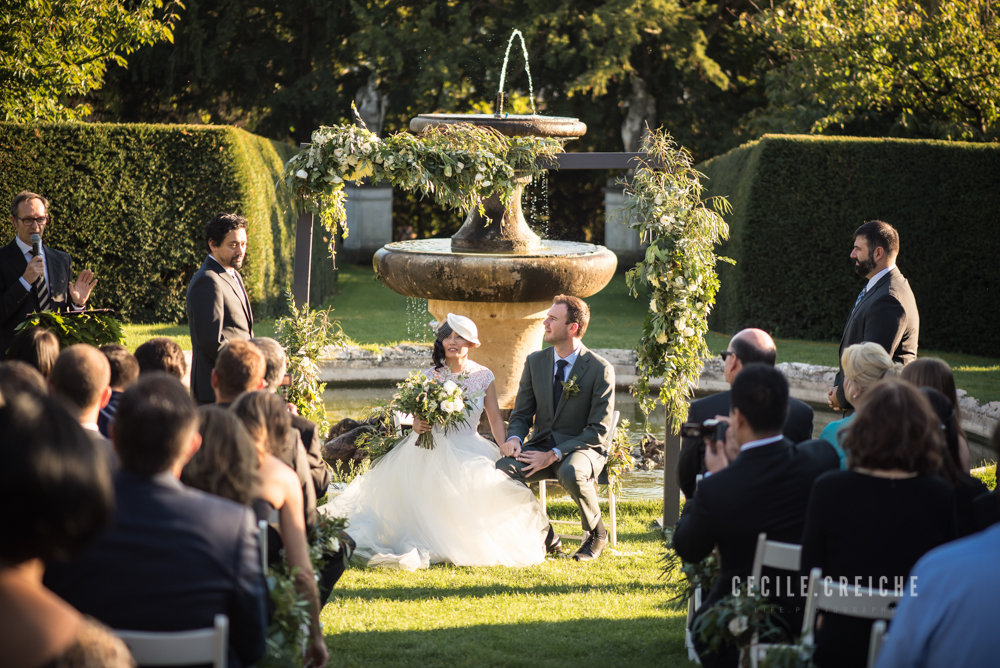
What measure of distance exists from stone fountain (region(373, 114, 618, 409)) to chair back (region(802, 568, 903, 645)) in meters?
4.91

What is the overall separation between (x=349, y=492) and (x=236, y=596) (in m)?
3.92

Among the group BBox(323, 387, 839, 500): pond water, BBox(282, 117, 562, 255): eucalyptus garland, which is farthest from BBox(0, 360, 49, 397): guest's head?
BBox(323, 387, 839, 500): pond water

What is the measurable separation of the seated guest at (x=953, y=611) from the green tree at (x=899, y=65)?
14.1m

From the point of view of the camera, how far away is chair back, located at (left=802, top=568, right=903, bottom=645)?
3111 millimetres

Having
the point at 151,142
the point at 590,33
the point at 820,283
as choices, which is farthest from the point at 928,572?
the point at 590,33

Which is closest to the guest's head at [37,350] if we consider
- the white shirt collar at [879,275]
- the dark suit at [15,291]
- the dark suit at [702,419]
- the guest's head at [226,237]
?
the guest's head at [226,237]

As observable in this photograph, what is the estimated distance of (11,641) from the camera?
6.44 ft

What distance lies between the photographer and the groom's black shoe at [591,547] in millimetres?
6215

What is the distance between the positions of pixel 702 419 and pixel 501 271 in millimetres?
3377

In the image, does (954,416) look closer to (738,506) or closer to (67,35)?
(738,506)

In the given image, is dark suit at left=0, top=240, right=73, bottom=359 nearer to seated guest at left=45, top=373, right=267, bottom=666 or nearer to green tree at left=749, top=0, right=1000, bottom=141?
seated guest at left=45, top=373, right=267, bottom=666

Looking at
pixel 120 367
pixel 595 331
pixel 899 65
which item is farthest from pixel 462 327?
pixel 899 65

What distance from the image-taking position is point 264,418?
143 inches

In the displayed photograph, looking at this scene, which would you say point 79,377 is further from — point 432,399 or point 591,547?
point 591,547
